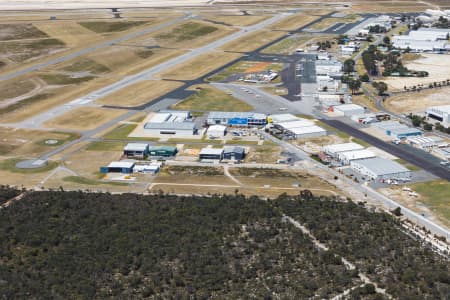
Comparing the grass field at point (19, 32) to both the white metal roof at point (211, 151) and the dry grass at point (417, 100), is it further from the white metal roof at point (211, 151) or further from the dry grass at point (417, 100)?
the dry grass at point (417, 100)

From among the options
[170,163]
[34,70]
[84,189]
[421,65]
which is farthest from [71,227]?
[421,65]

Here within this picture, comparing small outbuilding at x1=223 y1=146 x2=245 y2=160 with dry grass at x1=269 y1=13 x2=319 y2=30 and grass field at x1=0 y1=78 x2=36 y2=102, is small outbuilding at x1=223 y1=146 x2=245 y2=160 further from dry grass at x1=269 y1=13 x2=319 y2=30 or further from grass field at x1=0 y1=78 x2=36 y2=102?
dry grass at x1=269 y1=13 x2=319 y2=30

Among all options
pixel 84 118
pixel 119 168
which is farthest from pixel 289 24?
pixel 119 168

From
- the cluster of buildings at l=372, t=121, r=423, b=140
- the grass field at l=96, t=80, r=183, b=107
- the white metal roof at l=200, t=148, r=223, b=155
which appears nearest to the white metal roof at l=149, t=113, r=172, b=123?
the grass field at l=96, t=80, r=183, b=107

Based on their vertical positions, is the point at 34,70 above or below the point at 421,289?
above

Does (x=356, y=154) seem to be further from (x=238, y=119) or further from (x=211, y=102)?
(x=211, y=102)

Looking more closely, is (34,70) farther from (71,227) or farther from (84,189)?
(71,227)
